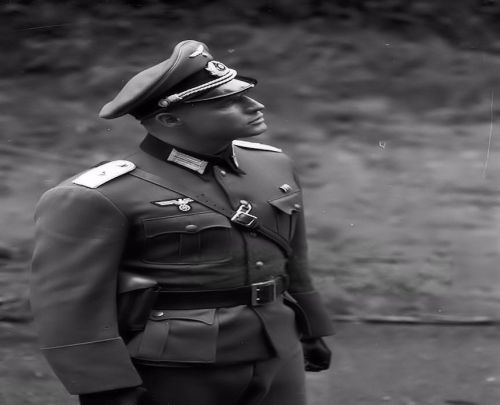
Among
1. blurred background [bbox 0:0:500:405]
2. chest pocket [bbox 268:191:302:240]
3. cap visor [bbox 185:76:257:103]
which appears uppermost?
cap visor [bbox 185:76:257:103]

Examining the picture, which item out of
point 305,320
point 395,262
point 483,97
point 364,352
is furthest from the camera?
point 483,97

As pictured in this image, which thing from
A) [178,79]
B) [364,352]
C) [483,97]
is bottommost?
[364,352]

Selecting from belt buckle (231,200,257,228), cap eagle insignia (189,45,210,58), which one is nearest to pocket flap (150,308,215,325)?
belt buckle (231,200,257,228)

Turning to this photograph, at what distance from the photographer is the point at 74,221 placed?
136 inches

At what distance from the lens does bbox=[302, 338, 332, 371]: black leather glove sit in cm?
390

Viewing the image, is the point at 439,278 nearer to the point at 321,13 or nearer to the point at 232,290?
the point at 321,13

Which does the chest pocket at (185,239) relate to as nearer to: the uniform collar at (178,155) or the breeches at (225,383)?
the uniform collar at (178,155)

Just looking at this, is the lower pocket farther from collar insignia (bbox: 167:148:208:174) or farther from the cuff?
collar insignia (bbox: 167:148:208:174)

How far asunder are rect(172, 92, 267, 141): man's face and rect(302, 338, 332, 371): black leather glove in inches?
26.6

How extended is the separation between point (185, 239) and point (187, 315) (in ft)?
0.64

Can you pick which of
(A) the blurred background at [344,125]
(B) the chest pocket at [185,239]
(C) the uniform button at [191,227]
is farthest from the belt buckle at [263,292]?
(A) the blurred background at [344,125]

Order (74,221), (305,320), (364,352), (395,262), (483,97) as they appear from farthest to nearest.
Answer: (483,97)
(395,262)
(364,352)
(305,320)
(74,221)

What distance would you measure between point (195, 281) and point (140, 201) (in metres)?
0.25

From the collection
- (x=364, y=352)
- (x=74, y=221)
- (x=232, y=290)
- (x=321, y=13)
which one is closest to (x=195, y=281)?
(x=232, y=290)
